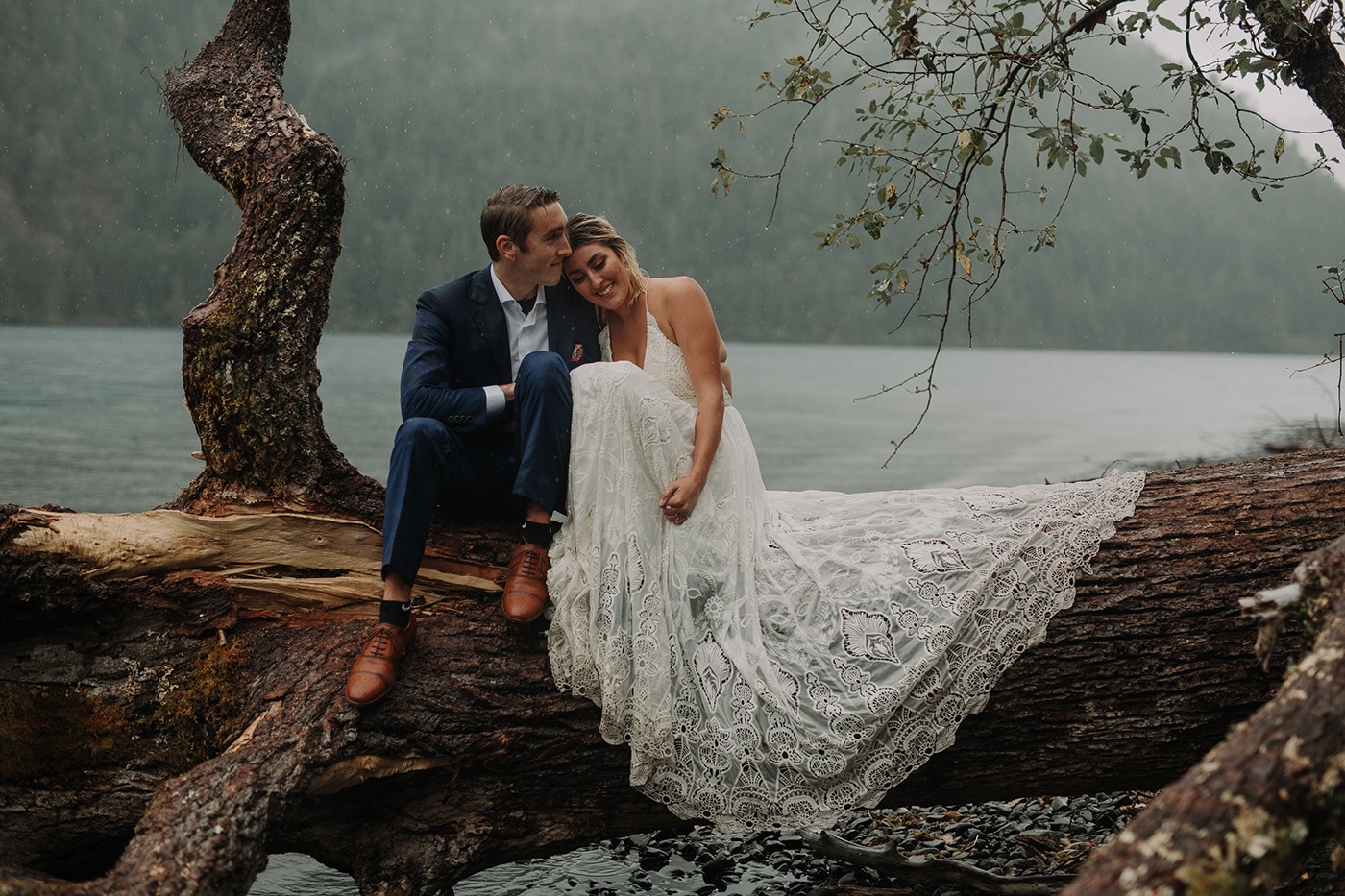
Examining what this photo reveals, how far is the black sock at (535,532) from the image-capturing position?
3818mm

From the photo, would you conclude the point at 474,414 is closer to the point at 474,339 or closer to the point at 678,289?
the point at 474,339

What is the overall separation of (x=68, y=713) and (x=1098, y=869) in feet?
12.1

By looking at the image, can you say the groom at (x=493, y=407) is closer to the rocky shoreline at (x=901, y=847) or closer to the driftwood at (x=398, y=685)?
the driftwood at (x=398, y=685)

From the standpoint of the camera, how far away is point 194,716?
377 centimetres

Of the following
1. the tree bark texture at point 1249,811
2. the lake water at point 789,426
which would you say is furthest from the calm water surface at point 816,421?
the tree bark texture at point 1249,811

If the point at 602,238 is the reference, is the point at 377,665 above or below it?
below

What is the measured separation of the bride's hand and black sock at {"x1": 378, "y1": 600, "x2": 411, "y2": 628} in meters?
1.08

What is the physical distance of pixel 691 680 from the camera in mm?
3674

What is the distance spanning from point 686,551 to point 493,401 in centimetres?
101

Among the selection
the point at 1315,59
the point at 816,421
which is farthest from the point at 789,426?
the point at 1315,59

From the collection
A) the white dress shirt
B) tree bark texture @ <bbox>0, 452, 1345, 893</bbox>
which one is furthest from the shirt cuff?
tree bark texture @ <bbox>0, 452, 1345, 893</bbox>

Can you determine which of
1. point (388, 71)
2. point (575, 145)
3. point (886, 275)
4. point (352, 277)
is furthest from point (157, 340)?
point (886, 275)

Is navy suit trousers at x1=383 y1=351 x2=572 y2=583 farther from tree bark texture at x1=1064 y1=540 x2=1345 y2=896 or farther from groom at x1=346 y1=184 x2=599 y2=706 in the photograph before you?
tree bark texture at x1=1064 y1=540 x2=1345 y2=896

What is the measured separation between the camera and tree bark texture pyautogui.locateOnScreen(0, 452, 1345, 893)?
3697mm
